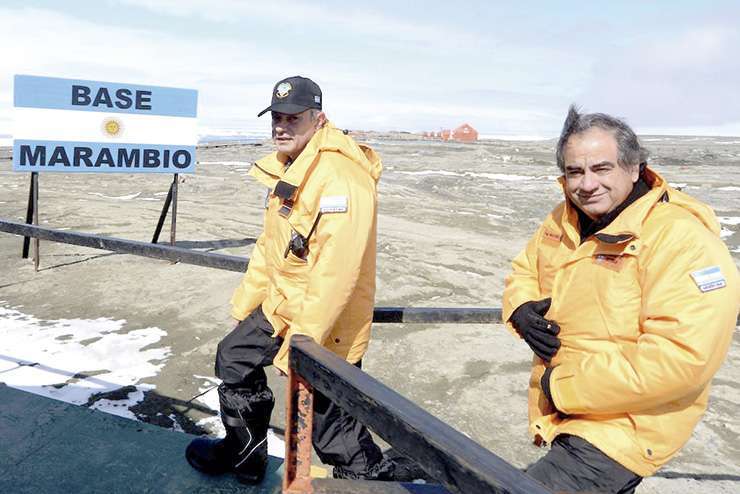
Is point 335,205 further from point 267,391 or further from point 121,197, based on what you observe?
point 121,197

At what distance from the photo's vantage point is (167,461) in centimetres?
292

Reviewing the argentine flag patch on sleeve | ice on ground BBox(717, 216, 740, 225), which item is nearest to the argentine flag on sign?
the argentine flag patch on sleeve

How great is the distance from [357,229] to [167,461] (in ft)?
5.26

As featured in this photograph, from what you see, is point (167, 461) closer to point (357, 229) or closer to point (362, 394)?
point (357, 229)

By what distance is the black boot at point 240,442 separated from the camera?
2766mm

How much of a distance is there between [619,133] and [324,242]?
3.84ft

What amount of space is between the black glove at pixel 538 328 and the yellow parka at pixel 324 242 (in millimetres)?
680

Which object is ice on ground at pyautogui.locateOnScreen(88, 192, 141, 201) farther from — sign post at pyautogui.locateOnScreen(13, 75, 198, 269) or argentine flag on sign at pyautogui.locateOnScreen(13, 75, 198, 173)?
argentine flag on sign at pyautogui.locateOnScreen(13, 75, 198, 173)

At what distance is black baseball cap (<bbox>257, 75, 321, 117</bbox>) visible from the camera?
8.79 feet

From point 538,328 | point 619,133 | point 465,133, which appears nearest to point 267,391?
point 538,328

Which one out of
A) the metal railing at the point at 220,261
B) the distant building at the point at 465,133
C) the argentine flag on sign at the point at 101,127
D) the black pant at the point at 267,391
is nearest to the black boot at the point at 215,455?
the black pant at the point at 267,391

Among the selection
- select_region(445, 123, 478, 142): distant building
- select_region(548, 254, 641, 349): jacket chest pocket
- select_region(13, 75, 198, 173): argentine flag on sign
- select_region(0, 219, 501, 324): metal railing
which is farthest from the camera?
select_region(445, 123, 478, 142): distant building

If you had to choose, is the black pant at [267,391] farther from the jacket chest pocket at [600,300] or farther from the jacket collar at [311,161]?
the jacket chest pocket at [600,300]

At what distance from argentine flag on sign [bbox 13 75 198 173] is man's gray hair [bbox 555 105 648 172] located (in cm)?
633
